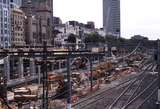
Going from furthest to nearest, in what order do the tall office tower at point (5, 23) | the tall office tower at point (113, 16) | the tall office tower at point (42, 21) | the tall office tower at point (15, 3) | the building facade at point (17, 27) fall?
the tall office tower at point (42, 21) → the tall office tower at point (15, 3) → the tall office tower at point (113, 16) → the building facade at point (17, 27) → the tall office tower at point (5, 23)

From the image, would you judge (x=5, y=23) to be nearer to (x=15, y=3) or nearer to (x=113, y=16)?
(x=113, y=16)

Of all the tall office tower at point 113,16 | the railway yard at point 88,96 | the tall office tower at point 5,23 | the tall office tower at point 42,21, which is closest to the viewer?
the railway yard at point 88,96

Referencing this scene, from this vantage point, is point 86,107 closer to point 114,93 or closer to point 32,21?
point 114,93

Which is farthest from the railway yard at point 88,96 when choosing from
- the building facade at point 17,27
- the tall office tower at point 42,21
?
the tall office tower at point 42,21

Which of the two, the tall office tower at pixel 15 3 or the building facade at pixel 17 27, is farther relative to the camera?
the tall office tower at pixel 15 3

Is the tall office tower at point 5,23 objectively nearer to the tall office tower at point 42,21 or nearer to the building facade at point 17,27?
the building facade at point 17,27

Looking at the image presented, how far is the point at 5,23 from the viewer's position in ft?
307

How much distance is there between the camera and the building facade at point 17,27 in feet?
318

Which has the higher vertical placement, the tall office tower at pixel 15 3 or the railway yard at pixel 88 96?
the tall office tower at pixel 15 3

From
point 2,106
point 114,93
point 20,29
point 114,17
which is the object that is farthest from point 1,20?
point 2,106

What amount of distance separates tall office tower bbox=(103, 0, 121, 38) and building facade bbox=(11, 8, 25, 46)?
21.0 meters

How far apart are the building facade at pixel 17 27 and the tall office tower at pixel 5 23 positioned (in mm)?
1747

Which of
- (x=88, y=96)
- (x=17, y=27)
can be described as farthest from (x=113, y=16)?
→ (x=88, y=96)

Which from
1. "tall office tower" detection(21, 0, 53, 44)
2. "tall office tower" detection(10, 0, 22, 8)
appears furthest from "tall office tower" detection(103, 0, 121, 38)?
"tall office tower" detection(10, 0, 22, 8)
